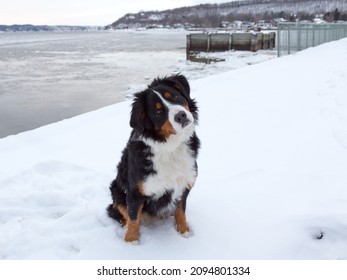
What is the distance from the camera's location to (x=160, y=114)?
2977mm

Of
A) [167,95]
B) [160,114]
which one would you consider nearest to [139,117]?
[160,114]

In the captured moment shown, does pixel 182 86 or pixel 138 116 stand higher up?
pixel 182 86

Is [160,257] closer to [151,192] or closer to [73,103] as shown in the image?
[151,192]

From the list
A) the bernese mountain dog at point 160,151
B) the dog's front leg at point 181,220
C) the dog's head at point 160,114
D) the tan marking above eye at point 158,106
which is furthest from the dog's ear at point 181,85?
the dog's front leg at point 181,220

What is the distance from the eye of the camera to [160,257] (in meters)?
3.06

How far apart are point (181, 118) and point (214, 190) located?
160cm

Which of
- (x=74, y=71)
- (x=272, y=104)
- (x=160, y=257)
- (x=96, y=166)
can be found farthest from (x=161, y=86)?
(x=74, y=71)

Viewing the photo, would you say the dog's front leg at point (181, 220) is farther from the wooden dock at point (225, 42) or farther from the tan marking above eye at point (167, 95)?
the wooden dock at point (225, 42)

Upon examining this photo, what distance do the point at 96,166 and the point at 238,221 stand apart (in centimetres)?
237

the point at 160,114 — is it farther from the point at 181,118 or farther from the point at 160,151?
the point at 160,151

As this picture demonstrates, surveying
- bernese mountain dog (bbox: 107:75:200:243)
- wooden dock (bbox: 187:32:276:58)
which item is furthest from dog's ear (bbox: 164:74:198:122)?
wooden dock (bbox: 187:32:276:58)

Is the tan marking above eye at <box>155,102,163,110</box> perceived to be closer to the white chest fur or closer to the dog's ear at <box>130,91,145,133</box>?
the dog's ear at <box>130,91,145,133</box>

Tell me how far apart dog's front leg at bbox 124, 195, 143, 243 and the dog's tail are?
284 millimetres
